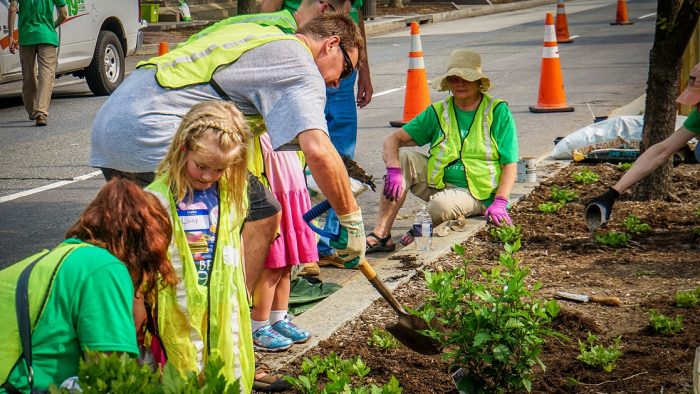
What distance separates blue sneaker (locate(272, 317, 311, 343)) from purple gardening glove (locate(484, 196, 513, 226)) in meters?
1.91

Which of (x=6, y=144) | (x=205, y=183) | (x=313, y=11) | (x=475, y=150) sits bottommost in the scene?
(x=6, y=144)

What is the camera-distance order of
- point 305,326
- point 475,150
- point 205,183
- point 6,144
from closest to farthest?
point 205,183, point 305,326, point 475,150, point 6,144

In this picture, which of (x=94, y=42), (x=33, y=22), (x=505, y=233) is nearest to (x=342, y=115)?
(x=505, y=233)

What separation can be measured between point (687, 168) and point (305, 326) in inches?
165

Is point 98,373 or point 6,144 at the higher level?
point 98,373

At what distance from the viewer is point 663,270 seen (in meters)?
5.54

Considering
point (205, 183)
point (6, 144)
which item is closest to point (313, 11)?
point (205, 183)

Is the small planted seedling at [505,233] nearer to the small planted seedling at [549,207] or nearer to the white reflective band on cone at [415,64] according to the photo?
the small planted seedling at [549,207]

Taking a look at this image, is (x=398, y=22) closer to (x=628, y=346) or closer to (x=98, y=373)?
(x=628, y=346)

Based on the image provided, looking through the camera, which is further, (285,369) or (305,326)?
(305,326)

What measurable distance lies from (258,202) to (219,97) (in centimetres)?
46

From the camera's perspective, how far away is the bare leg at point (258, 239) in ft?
13.7

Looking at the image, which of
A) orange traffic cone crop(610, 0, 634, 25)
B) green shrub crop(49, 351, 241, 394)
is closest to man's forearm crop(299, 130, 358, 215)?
green shrub crop(49, 351, 241, 394)

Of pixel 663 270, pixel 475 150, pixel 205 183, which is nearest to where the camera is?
pixel 205 183
